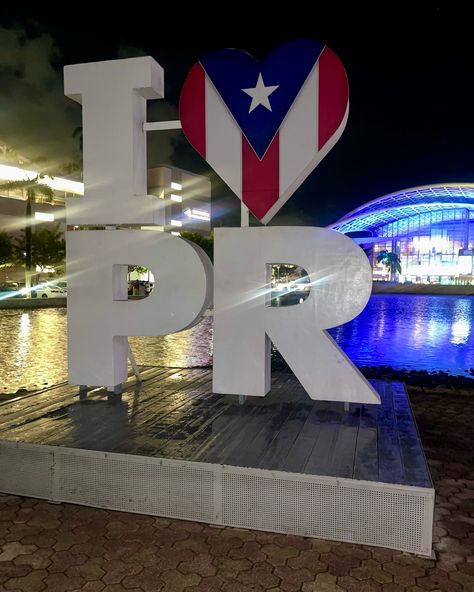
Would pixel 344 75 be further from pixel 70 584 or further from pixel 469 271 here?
pixel 469 271

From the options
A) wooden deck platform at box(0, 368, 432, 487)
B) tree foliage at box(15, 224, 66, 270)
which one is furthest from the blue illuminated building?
wooden deck platform at box(0, 368, 432, 487)

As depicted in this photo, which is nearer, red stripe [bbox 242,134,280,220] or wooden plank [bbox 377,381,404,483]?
wooden plank [bbox 377,381,404,483]

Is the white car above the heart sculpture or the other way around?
the other way around

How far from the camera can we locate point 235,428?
5570 millimetres

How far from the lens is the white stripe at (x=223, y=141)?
6.29 m

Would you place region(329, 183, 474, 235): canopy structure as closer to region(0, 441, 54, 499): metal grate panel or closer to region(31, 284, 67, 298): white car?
region(31, 284, 67, 298): white car

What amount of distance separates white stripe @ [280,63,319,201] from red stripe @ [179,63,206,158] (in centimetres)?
107

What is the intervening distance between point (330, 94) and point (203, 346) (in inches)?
418

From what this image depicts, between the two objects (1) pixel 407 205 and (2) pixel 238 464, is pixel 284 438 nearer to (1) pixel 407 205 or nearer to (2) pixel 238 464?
(2) pixel 238 464

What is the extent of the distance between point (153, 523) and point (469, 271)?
8403 centimetres

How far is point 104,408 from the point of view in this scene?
6355 millimetres

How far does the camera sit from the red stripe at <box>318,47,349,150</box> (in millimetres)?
5848

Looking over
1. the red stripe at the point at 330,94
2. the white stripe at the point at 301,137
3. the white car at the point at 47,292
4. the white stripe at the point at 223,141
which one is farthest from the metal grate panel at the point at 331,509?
the white car at the point at 47,292

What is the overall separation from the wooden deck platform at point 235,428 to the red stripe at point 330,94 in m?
3.31
